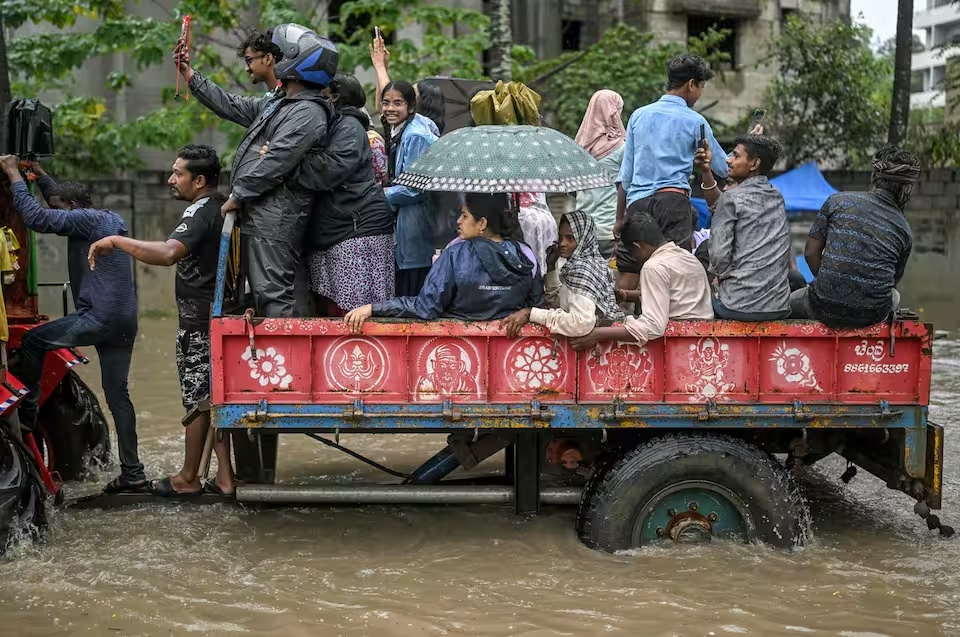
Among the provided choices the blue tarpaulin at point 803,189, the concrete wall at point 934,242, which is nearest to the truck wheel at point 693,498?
the blue tarpaulin at point 803,189

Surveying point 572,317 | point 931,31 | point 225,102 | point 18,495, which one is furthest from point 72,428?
point 931,31

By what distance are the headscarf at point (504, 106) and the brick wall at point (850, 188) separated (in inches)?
304

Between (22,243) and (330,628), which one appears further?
(22,243)

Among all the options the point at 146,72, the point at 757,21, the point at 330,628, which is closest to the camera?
the point at 330,628

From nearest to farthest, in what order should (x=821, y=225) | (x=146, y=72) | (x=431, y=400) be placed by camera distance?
(x=431, y=400) < (x=821, y=225) < (x=146, y=72)

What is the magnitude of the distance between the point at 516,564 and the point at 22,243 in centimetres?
329

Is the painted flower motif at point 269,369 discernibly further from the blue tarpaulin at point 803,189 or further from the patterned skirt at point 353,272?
the blue tarpaulin at point 803,189

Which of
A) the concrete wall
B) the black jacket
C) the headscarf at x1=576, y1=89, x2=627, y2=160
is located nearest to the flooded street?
the black jacket

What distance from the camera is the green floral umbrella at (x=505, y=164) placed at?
511cm

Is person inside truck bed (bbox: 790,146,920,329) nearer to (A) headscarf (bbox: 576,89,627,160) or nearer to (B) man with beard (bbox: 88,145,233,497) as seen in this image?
(A) headscarf (bbox: 576,89,627,160)

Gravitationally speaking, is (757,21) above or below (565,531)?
above

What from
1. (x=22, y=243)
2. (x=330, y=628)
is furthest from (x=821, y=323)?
(x=22, y=243)

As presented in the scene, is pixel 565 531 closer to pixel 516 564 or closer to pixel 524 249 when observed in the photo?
pixel 516 564

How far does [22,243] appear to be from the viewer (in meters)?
6.14
